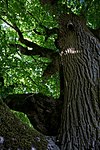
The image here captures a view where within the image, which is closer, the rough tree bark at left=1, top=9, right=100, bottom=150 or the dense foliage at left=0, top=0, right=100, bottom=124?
the rough tree bark at left=1, top=9, right=100, bottom=150

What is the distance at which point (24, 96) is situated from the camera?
357cm

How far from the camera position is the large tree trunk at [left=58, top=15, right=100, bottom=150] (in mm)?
2660

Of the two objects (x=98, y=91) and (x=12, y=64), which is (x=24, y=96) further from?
(x=12, y=64)

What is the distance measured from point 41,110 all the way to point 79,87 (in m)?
0.64

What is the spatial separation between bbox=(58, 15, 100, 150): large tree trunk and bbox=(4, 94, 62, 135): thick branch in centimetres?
26

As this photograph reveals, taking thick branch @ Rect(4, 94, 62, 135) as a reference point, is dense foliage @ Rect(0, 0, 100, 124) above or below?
above

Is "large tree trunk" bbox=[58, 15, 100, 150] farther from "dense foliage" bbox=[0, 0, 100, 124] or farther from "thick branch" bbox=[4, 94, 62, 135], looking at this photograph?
"dense foliage" bbox=[0, 0, 100, 124]

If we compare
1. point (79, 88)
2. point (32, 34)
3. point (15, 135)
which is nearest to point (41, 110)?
point (79, 88)

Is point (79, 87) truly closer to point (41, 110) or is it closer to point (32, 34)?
point (41, 110)

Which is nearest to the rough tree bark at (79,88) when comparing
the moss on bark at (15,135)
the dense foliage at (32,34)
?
the moss on bark at (15,135)

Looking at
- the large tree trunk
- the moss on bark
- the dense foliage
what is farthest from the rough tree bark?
the dense foliage

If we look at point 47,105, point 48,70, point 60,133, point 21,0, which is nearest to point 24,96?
point 47,105

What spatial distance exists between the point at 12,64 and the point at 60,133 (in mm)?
3698

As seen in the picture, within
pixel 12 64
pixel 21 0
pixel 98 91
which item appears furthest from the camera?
pixel 21 0
